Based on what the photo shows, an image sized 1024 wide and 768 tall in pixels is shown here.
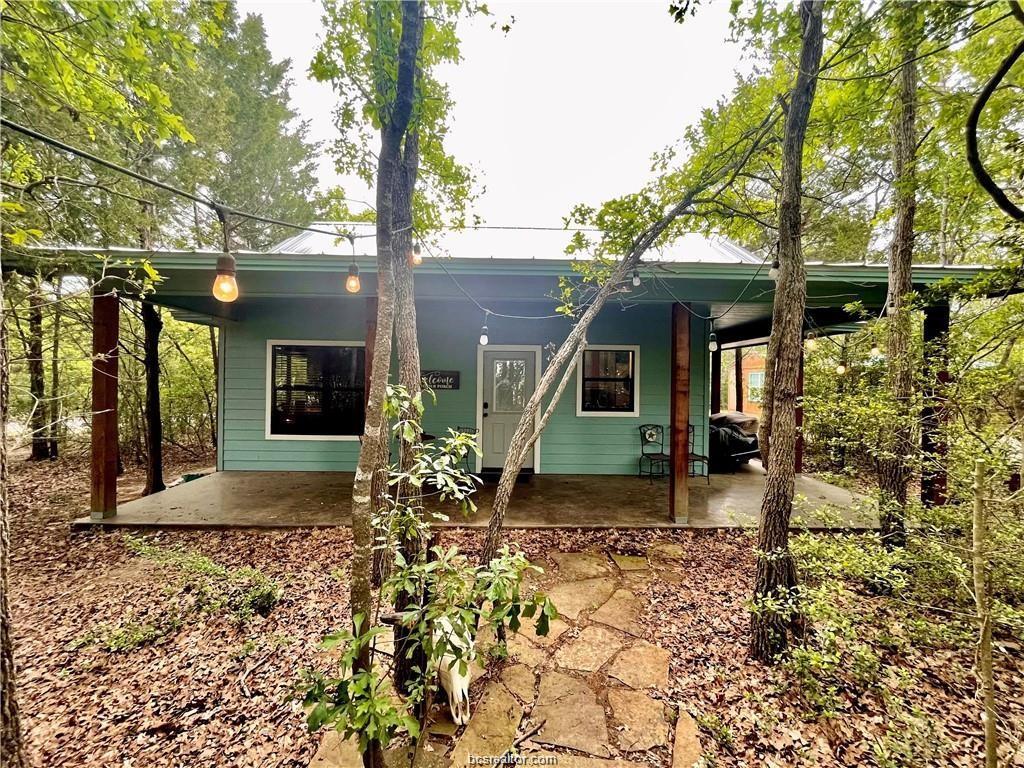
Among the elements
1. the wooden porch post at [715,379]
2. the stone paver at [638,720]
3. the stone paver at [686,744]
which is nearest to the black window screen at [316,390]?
the stone paver at [638,720]

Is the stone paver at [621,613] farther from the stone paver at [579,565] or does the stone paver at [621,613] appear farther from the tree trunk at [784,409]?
the tree trunk at [784,409]

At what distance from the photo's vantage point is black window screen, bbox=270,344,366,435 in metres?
6.05

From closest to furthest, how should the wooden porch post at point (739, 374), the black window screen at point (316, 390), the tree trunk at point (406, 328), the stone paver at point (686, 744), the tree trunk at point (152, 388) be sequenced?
1. the stone paver at point (686, 744)
2. the tree trunk at point (406, 328)
3. the tree trunk at point (152, 388)
4. the black window screen at point (316, 390)
5. the wooden porch post at point (739, 374)

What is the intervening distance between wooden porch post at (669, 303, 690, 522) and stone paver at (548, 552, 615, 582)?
116cm

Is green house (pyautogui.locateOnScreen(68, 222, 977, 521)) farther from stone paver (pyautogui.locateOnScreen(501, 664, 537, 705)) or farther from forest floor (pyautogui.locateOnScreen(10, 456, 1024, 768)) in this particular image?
stone paver (pyautogui.locateOnScreen(501, 664, 537, 705))

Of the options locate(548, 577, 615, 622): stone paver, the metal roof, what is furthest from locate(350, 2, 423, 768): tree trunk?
the metal roof

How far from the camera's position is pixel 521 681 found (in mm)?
2096

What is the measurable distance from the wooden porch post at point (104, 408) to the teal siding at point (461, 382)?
1.96m

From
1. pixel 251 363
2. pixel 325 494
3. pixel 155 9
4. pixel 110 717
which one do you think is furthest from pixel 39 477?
pixel 155 9

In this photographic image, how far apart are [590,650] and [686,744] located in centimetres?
68

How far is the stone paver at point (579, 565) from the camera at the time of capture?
10.3ft

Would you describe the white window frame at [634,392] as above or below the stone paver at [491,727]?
above

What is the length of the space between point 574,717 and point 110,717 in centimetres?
227

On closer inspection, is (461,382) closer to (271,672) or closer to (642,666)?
(271,672)
